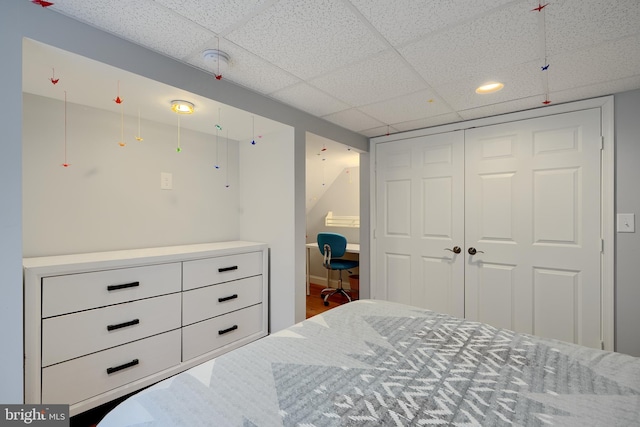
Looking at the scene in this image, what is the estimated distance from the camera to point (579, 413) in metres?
0.70

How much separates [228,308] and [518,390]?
195cm

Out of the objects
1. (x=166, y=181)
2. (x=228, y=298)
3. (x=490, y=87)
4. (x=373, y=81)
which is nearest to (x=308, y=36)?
(x=373, y=81)

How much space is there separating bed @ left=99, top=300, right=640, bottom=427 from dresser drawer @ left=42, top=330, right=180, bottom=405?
1.13 m

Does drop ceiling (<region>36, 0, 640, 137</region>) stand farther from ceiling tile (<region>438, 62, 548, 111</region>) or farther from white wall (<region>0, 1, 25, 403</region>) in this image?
white wall (<region>0, 1, 25, 403</region>)

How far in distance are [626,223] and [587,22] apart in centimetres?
153

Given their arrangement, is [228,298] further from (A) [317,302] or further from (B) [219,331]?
(A) [317,302]

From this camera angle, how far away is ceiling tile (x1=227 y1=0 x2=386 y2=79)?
122 centimetres

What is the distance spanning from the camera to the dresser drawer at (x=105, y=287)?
1.42 metres

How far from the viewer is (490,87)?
6.36 ft

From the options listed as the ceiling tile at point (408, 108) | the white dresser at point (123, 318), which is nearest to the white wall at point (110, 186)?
the white dresser at point (123, 318)

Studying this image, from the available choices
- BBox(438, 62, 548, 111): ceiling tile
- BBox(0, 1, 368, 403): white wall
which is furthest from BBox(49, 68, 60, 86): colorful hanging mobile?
BBox(438, 62, 548, 111): ceiling tile

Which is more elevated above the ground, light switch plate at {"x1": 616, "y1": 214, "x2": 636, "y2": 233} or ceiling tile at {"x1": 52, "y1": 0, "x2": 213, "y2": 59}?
ceiling tile at {"x1": 52, "y1": 0, "x2": 213, "y2": 59}

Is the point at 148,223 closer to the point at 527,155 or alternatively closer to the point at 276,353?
the point at 276,353

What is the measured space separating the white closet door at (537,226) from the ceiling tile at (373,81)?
112cm
